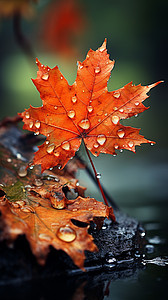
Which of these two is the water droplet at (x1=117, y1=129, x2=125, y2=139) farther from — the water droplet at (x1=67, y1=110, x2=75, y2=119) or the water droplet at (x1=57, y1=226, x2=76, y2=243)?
the water droplet at (x1=57, y1=226, x2=76, y2=243)

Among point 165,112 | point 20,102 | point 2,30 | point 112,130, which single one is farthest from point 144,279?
point 2,30

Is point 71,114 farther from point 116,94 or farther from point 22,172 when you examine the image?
point 22,172

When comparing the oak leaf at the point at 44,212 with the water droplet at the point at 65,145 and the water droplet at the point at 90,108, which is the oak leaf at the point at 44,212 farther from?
the water droplet at the point at 90,108

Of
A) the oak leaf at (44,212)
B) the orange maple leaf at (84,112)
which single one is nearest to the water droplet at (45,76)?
the orange maple leaf at (84,112)

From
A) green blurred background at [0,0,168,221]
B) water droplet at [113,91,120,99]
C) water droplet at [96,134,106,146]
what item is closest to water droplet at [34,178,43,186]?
water droplet at [96,134,106,146]

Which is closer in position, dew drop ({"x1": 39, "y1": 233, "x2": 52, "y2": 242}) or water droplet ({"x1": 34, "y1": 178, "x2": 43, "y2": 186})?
dew drop ({"x1": 39, "y1": 233, "x2": 52, "y2": 242})

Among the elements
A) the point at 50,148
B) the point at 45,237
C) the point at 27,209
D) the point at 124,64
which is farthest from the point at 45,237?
the point at 124,64
